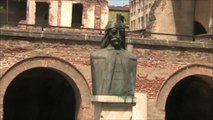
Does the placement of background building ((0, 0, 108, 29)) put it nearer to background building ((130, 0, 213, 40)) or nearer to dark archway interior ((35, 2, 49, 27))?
dark archway interior ((35, 2, 49, 27))

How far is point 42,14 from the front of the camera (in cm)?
3088

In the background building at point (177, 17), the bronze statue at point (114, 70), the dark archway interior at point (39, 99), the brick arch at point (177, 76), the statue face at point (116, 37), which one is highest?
the background building at point (177, 17)

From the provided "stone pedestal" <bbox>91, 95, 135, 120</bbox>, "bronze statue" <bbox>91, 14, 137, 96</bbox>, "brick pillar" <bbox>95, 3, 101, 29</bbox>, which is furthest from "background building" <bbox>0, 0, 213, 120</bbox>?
"brick pillar" <bbox>95, 3, 101, 29</bbox>

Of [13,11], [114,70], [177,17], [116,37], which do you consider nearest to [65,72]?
[177,17]

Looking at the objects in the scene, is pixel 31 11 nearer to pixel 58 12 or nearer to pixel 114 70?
pixel 58 12

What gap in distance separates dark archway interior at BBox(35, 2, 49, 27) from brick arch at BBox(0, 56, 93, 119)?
15156mm

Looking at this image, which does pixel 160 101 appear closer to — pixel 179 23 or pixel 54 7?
pixel 179 23

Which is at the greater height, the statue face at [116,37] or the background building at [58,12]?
the background building at [58,12]

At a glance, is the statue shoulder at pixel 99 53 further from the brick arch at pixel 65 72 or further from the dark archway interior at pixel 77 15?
the dark archway interior at pixel 77 15

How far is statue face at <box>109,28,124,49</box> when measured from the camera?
715 centimetres

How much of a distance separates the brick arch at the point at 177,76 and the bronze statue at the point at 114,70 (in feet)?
31.1

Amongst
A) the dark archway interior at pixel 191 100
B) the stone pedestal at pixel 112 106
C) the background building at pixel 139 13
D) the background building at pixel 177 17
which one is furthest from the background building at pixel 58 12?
the stone pedestal at pixel 112 106

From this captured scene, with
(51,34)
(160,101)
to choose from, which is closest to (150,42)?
(160,101)

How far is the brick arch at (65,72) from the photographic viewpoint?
1527cm
